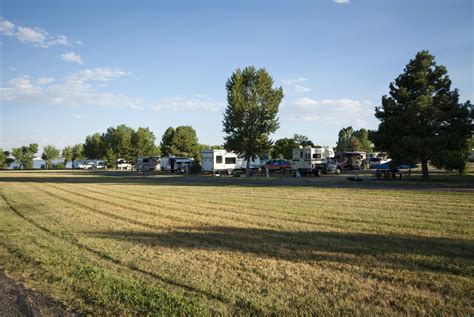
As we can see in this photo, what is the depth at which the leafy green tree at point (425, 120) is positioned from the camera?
2283cm

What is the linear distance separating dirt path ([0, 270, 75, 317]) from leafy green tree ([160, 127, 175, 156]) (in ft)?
218

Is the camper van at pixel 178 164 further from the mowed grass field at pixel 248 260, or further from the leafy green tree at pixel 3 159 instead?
the leafy green tree at pixel 3 159

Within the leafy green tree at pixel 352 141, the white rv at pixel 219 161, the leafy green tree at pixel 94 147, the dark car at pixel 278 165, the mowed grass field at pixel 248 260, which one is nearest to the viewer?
the mowed grass field at pixel 248 260

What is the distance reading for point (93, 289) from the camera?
→ 4875mm

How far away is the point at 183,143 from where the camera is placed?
71000 millimetres

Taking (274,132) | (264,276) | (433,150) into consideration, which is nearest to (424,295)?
(264,276)

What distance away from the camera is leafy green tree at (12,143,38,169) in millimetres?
84812

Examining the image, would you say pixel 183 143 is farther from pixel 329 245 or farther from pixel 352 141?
pixel 329 245

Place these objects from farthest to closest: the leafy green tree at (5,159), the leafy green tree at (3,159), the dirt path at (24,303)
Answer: the leafy green tree at (5,159) < the leafy green tree at (3,159) < the dirt path at (24,303)

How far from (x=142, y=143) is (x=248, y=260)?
247 ft

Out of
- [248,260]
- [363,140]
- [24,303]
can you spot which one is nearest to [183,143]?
[363,140]

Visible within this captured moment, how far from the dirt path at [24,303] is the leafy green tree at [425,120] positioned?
23612 mm


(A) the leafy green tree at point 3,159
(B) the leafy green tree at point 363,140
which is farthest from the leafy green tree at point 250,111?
(B) the leafy green tree at point 363,140

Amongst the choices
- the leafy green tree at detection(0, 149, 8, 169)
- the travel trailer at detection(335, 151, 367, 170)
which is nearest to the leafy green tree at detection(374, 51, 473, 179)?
the travel trailer at detection(335, 151, 367, 170)
